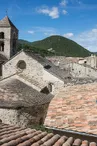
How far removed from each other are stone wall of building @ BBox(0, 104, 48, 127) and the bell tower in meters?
11.2

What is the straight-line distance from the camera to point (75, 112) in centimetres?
1015

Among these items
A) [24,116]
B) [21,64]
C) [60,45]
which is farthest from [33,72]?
[60,45]

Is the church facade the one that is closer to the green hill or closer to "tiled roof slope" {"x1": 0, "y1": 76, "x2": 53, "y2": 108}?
"tiled roof slope" {"x1": 0, "y1": 76, "x2": 53, "y2": 108}

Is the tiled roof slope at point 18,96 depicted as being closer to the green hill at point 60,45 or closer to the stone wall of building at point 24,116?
the stone wall of building at point 24,116

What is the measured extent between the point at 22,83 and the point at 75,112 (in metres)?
15.1

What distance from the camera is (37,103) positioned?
21.2m

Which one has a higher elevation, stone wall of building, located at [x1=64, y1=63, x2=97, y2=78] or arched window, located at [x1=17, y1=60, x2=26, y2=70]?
stone wall of building, located at [x1=64, y1=63, x2=97, y2=78]

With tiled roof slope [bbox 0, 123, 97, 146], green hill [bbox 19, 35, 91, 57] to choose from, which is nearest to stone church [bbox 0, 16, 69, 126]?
tiled roof slope [bbox 0, 123, 97, 146]

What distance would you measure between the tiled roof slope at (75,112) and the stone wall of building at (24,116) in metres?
7.72

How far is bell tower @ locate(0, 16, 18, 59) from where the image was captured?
30.9m

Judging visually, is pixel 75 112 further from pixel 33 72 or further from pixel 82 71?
A: pixel 82 71

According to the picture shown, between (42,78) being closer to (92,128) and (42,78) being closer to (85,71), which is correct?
(92,128)

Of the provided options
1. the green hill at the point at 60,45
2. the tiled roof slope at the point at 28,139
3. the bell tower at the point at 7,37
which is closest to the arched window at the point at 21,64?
the bell tower at the point at 7,37

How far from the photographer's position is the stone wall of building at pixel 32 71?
84.7ft
